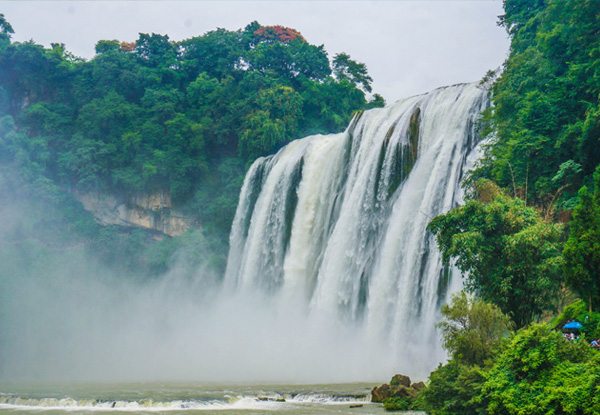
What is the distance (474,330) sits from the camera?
1259 centimetres

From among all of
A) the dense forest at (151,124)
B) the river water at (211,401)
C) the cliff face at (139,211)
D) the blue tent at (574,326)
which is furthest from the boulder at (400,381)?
the cliff face at (139,211)

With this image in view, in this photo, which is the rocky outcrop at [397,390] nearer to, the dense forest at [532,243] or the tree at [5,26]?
the dense forest at [532,243]

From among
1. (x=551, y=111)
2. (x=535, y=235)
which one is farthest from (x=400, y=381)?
(x=551, y=111)

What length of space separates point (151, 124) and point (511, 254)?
31.5m

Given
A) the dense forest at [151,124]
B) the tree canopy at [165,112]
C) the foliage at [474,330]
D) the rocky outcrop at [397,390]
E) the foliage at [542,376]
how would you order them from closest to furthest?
the foliage at [542,376]
the foliage at [474,330]
the rocky outcrop at [397,390]
the dense forest at [151,124]
the tree canopy at [165,112]

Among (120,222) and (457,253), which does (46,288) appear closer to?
(120,222)

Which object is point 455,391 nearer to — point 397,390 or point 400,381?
point 397,390

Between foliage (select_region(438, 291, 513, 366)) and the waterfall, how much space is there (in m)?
5.29

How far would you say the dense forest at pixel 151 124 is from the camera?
37.8 meters

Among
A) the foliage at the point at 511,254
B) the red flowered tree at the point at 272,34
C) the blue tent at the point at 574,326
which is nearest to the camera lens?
the blue tent at the point at 574,326

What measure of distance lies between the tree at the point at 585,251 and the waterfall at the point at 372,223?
204 inches

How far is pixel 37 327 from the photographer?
1384 inches

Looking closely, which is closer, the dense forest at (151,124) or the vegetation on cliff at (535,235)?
the vegetation on cliff at (535,235)

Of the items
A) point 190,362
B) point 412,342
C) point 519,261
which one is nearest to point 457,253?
point 519,261
